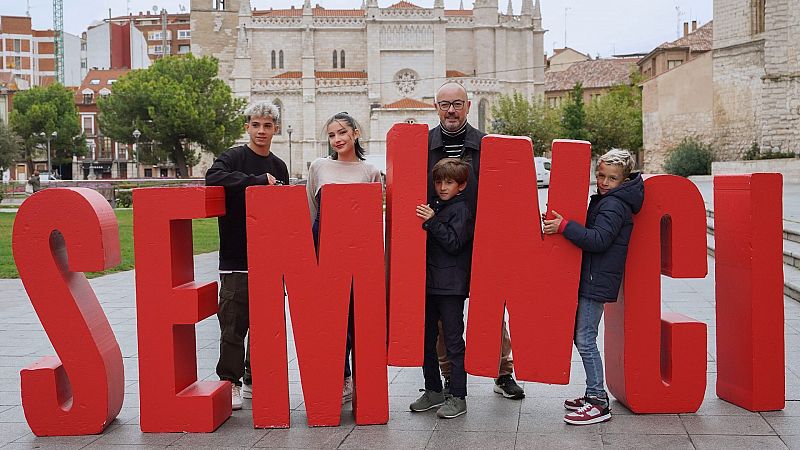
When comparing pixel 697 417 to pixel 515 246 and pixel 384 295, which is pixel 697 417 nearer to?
pixel 515 246

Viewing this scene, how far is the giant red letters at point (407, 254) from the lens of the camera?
4.95 meters

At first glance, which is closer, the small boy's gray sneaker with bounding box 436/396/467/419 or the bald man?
the small boy's gray sneaker with bounding box 436/396/467/419

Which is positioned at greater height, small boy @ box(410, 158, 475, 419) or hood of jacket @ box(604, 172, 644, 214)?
hood of jacket @ box(604, 172, 644, 214)

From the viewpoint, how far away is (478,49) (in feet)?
249

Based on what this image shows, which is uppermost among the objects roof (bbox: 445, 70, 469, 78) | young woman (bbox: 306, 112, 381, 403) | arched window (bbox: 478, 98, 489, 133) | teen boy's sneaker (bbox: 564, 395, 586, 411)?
roof (bbox: 445, 70, 469, 78)

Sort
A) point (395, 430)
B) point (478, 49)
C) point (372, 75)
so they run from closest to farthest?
point (395, 430)
point (372, 75)
point (478, 49)

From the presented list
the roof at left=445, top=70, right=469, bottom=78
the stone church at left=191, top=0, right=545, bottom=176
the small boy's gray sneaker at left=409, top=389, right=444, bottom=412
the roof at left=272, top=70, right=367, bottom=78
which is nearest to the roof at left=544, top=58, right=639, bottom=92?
the stone church at left=191, top=0, right=545, bottom=176

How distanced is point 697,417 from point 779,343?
67 centimetres

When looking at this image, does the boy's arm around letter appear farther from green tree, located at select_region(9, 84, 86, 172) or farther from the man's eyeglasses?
green tree, located at select_region(9, 84, 86, 172)

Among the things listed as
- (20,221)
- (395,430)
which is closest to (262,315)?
(395,430)

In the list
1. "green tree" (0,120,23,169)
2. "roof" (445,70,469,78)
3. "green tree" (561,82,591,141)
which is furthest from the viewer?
"roof" (445,70,469,78)

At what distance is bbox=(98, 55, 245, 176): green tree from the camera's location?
55438 millimetres

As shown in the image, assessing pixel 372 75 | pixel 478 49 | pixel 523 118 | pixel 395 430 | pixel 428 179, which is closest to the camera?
pixel 395 430

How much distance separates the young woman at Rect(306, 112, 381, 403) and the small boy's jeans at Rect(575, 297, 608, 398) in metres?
1.37
